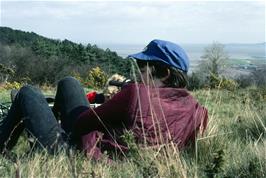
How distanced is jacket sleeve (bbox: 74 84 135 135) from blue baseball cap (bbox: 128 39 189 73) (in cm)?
35

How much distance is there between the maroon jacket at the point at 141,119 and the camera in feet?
11.3

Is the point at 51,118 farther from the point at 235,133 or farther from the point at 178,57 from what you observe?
the point at 235,133

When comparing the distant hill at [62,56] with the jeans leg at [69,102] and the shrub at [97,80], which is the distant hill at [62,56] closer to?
the shrub at [97,80]

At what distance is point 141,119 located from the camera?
348 centimetres

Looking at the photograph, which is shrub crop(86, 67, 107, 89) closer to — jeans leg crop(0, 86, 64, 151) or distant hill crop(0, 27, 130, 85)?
jeans leg crop(0, 86, 64, 151)

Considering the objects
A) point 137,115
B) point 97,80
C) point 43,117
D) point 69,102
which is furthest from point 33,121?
point 97,80

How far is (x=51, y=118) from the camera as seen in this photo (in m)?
3.95

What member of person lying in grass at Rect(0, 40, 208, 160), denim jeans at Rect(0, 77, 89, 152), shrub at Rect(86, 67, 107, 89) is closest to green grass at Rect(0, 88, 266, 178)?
person lying in grass at Rect(0, 40, 208, 160)

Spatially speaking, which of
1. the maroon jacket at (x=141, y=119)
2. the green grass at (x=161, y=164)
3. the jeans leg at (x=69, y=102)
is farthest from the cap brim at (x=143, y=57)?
the jeans leg at (x=69, y=102)

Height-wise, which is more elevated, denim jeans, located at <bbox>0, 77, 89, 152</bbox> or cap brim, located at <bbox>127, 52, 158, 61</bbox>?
cap brim, located at <bbox>127, 52, 158, 61</bbox>

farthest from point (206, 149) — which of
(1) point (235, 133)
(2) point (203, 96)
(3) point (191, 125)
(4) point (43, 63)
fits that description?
(4) point (43, 63)

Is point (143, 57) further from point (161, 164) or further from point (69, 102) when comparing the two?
point (161, 164)

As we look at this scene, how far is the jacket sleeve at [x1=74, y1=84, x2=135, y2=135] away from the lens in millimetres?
3445

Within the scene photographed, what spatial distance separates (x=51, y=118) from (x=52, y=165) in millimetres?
913
